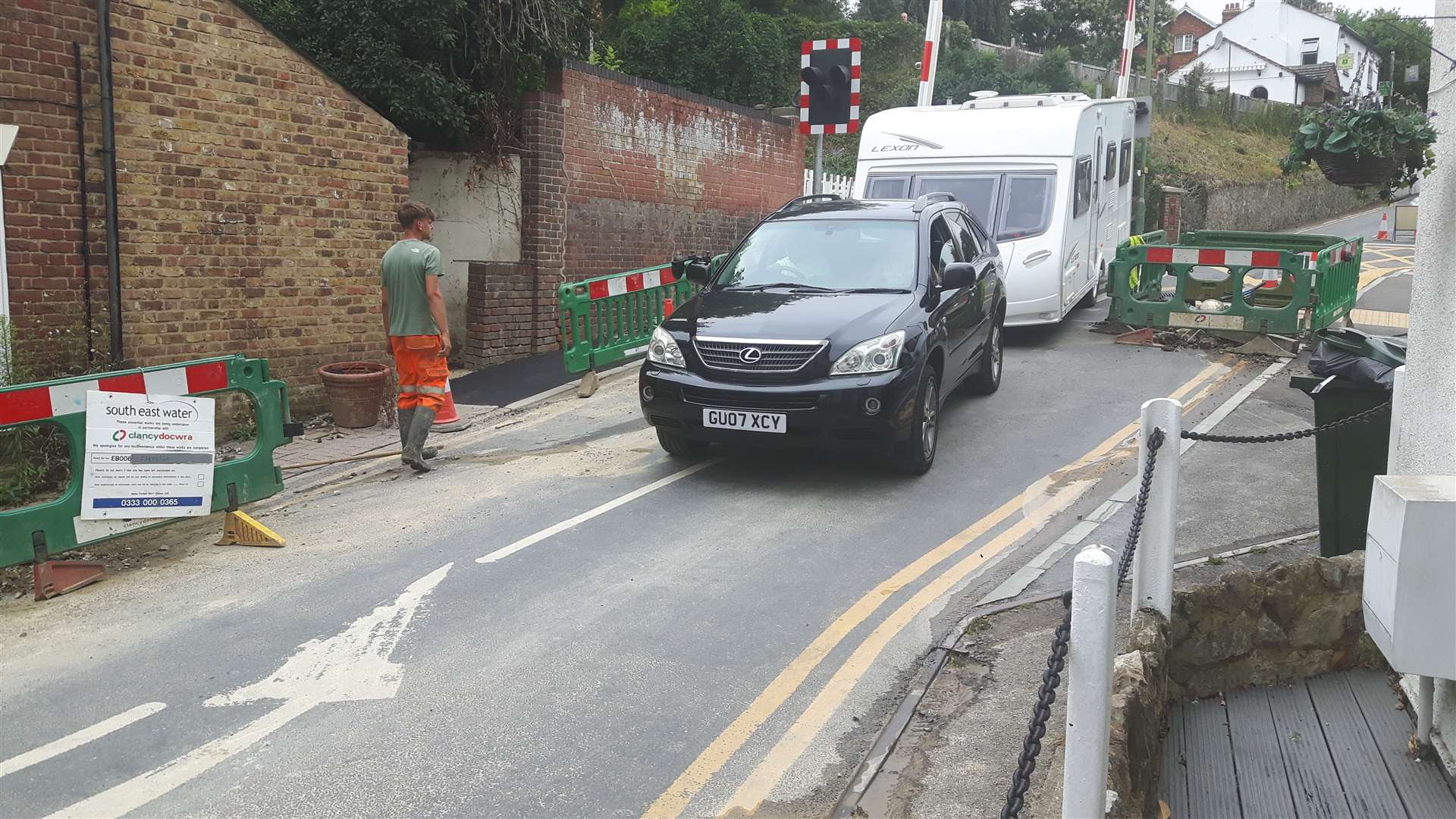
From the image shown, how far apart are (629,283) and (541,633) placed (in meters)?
7.37

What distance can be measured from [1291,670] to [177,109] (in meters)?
8.84

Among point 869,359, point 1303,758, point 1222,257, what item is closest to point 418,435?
point 869,359

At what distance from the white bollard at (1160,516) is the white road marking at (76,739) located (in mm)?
3974

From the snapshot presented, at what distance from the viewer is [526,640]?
5531 millimetres

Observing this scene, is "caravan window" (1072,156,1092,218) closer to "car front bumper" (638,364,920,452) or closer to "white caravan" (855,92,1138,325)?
"white caravan" (855,92,1138,325)

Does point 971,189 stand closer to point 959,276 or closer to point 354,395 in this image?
point 959,276

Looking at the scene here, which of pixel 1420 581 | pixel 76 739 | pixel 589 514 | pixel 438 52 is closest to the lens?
pixel 1420 581

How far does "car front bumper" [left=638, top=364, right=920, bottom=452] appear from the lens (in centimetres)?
768

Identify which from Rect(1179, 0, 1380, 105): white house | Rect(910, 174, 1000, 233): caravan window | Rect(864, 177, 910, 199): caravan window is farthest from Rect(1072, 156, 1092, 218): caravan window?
Rect(1179, 0, 1380, 105): white house

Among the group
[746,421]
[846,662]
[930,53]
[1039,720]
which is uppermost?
[930,53]

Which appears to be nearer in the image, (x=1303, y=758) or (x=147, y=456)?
(x=1303, y=758)

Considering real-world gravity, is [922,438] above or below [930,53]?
below

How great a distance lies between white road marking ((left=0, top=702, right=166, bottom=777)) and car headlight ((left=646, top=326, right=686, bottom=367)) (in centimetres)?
414

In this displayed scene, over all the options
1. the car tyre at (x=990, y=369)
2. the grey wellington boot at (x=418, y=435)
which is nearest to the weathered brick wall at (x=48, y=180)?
the grey wellington boot at (x=418, y=435)
